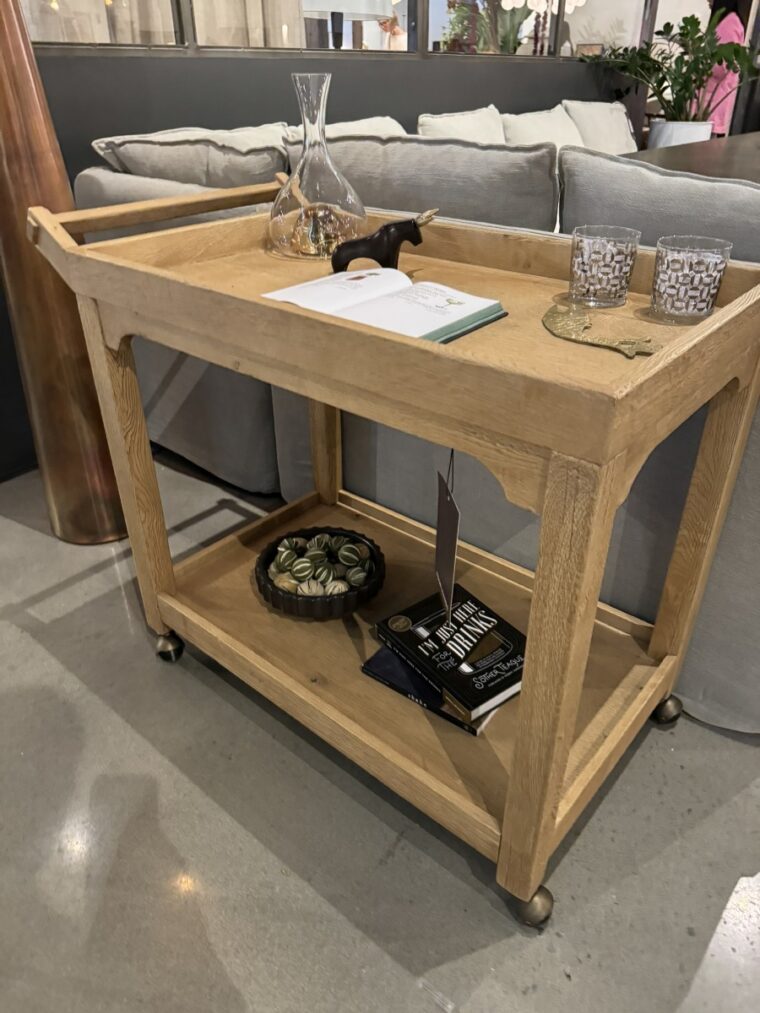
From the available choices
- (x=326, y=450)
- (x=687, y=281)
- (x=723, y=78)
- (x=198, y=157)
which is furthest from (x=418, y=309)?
(x=723, y=78)

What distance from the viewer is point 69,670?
131 centimetres

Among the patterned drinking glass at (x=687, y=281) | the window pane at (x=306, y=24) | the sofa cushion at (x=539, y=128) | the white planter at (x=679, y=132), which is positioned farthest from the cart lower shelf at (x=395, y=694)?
the white planter at (x=679, y=132)

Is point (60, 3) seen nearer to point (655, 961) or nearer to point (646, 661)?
point (646, 661)

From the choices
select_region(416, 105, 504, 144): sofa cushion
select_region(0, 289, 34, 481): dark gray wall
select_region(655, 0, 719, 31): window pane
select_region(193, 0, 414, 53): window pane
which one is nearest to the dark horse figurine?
select_region(0, 289, 34, 481): dark gray wall

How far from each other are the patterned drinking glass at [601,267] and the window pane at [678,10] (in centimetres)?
477

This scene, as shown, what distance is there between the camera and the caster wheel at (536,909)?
2.89 feet

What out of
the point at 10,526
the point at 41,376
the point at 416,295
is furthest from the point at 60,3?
the point at 416,295

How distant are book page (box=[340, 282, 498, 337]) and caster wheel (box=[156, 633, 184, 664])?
30.0 inches

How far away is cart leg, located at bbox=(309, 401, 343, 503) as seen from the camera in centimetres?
145

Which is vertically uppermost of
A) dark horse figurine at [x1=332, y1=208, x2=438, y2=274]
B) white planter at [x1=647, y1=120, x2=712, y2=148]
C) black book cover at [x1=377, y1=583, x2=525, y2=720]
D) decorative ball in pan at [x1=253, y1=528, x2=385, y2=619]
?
dark horse figurine at [x1=332, y1=208, x2=438, y2=274]

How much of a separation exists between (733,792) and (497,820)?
1.42 feet

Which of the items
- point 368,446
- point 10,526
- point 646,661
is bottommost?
point 10,526

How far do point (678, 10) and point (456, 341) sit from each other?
538cm

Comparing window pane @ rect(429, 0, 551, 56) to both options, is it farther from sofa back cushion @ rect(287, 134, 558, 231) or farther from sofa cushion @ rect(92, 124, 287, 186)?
sofa back cushion @ rect(287, 134, 558, 231)
